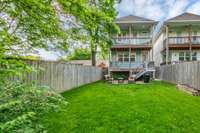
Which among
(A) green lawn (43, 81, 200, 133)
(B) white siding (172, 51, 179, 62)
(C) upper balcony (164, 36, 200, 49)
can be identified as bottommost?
(A) green lawn (43, 81, 200, 133)

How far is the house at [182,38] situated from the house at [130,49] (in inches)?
81.2

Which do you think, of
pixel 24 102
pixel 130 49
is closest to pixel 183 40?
pixel 130 49

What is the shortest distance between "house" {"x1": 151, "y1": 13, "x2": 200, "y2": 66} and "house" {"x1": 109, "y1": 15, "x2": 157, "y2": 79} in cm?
206

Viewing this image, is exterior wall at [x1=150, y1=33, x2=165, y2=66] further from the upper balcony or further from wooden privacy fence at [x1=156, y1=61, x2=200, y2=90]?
wooden privacy fence at [x1=156, y1=61, x2=200, y2=90]

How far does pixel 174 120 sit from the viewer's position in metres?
5.73

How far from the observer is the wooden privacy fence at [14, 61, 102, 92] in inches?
318

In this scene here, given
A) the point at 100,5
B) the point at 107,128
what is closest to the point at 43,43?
the point at 100,5

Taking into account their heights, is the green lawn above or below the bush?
below

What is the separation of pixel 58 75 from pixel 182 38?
56.1 feet

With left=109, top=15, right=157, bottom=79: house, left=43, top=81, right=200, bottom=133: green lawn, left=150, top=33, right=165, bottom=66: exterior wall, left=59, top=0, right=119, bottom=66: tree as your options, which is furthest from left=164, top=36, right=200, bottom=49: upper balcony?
left=59, top=0, right=119, bottom=66: tree

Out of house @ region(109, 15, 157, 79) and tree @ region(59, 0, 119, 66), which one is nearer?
tree @ region(59, 0, 119, 66)

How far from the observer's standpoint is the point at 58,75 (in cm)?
1059

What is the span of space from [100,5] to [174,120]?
381cm

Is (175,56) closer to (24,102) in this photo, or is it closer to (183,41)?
(183,41)
